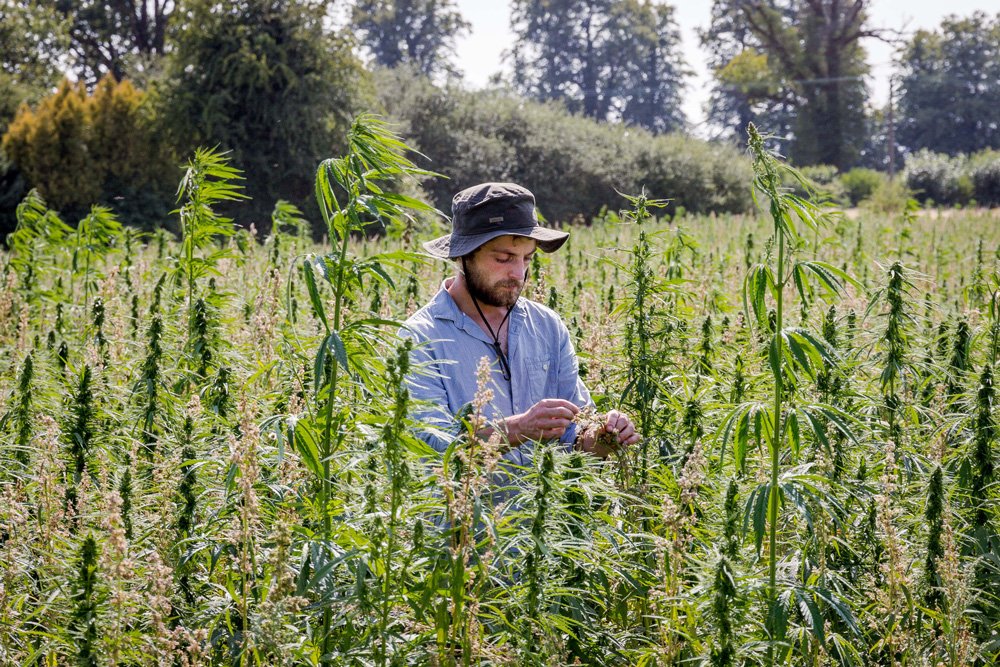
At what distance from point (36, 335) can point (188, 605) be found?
3473mm

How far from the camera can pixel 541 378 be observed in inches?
145

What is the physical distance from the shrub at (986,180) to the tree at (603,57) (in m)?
25.4

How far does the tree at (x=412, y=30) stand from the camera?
57.0 metres

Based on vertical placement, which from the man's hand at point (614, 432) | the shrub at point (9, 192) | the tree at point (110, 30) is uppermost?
the tree at point (110, 30)

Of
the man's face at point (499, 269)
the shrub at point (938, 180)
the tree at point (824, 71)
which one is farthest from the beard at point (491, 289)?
the tree at point (824, 71)

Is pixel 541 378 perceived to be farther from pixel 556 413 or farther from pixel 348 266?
pixel 348 266

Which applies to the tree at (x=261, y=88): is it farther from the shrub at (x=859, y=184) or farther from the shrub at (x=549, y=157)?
the shrub at (x=859, y=184)

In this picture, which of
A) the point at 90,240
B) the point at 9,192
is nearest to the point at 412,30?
the point at 9,192

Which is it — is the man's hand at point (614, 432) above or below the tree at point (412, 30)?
below

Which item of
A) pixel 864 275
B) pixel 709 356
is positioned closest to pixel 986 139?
pixel 864 275

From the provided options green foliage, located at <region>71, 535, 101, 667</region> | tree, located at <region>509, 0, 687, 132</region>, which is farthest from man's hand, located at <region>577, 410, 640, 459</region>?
tree, located at <region>509, 0, 687, 132</region>

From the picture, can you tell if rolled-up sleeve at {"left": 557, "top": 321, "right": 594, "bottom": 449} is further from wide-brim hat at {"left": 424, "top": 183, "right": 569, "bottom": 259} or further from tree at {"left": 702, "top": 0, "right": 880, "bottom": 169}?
tree at {"left": 702, "top": 0, "right": 880, "bottom": 169}

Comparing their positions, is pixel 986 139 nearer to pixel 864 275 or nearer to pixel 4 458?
pixel 864 275

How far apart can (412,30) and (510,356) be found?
5848 centimetres
